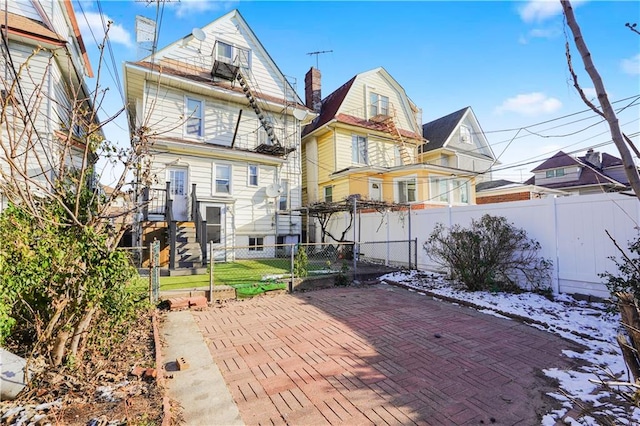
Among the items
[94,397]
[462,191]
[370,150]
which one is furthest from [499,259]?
[370,150]

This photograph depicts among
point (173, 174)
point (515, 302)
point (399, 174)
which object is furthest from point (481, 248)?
point (173, 174)

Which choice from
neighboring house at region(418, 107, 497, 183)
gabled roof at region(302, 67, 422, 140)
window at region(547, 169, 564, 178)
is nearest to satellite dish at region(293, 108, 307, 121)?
gabled roof at region(302, 67, 422, 140)

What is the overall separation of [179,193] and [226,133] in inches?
148

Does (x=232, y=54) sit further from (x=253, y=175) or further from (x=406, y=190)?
(x=406, y=190)

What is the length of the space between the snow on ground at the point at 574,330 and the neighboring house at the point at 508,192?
15436mm

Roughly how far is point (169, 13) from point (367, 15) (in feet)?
15.2

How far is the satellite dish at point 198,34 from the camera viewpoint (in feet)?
44.8

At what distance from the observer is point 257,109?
1494cm

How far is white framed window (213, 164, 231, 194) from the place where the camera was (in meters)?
14.2

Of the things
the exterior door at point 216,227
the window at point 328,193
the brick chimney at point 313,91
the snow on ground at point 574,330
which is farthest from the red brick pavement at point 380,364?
the brick chimney at point 313,91

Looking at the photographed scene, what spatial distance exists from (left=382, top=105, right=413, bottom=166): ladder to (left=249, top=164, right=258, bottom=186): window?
920cm

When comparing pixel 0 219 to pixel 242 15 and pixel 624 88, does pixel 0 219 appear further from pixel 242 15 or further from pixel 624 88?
pixel 242 15

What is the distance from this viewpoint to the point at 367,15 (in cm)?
760

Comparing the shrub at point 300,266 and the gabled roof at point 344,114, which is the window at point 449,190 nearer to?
the gabled roof at point 344,114
